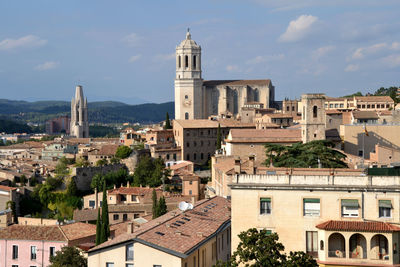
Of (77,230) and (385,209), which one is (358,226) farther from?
(77,230)

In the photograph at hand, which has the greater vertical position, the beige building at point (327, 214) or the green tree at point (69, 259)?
the beige building at point (327, 214)

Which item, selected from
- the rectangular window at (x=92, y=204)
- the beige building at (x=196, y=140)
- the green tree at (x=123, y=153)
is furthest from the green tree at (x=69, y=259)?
the beige building at (x=196, y=140)

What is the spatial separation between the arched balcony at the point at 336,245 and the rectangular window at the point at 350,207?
907 mm

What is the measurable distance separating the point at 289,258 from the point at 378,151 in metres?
28.0

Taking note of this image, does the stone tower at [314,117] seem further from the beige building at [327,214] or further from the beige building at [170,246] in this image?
the beige building at [327,214]

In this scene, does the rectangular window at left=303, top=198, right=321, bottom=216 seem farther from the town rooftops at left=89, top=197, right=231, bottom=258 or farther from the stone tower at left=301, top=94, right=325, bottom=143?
the stone tower at left=301, top=94, right=325, bottom=143

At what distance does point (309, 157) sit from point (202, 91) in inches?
2708

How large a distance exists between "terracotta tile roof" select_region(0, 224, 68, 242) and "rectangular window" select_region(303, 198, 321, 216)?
18.7 meters

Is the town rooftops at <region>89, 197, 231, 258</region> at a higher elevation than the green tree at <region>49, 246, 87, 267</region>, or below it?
higher

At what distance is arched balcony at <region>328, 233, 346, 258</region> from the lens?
22469 mm

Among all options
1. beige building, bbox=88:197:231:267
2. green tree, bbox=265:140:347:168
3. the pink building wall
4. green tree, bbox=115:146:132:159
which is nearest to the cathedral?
Result: green tree, bbox=115:146:132:159

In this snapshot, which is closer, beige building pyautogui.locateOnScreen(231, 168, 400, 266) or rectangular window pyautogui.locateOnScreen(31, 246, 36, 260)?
beige building pyautogui.locateOnScreen(231, 168, 400, 266)

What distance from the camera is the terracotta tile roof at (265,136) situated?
58.9 metres

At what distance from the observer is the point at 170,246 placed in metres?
25.7
